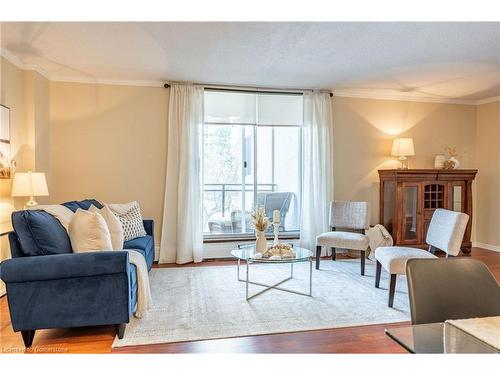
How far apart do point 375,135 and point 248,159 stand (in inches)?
81.4

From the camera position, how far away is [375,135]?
5.17 metres

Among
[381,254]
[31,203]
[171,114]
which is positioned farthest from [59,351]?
[171,114]

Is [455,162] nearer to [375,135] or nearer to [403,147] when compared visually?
[403,147]


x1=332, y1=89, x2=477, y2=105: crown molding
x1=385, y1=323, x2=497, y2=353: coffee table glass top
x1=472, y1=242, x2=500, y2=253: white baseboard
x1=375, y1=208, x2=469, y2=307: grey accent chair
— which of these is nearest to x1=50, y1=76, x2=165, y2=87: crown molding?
x1=332, y1=89, x2=477, y2=105: crown molding

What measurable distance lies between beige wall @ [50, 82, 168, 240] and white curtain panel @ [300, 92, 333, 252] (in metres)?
2.05

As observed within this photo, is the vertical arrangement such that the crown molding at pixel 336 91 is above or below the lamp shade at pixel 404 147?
above

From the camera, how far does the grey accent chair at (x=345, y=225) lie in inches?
158

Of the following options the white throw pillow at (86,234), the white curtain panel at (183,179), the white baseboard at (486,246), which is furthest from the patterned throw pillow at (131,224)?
the white baseboard at (486,246)

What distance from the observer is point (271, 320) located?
2.65 m

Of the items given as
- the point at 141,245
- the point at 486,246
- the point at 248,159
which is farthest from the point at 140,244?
the point at 486,246

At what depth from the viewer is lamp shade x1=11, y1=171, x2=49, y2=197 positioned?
3.26m

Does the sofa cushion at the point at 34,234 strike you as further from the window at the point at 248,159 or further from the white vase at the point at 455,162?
the white vase at the point at 455,162

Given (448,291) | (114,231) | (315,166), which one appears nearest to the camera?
(448,291)

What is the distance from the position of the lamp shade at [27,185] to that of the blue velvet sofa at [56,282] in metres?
1.15
